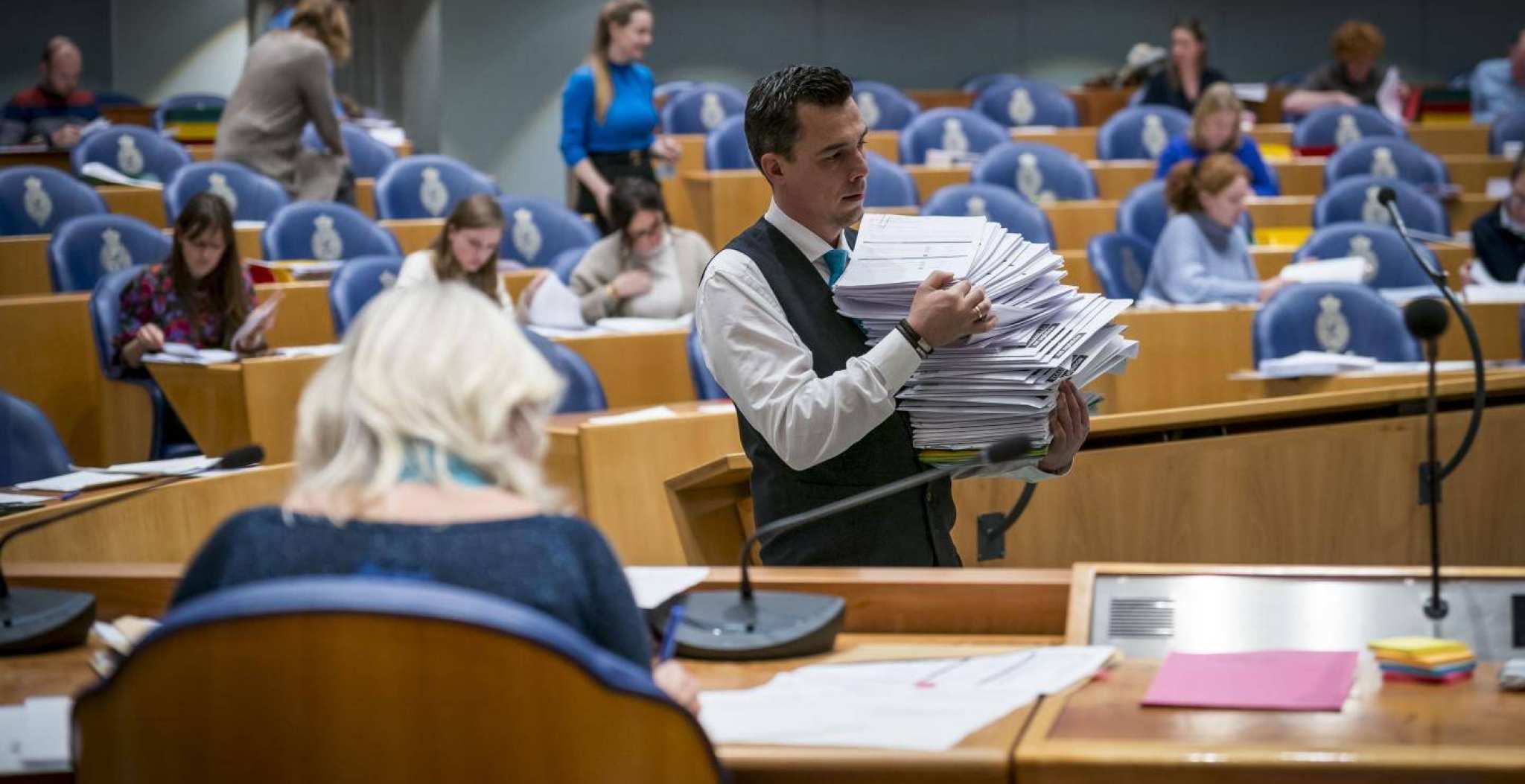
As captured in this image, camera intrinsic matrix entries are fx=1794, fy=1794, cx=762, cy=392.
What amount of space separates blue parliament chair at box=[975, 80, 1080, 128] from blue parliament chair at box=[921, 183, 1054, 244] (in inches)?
158

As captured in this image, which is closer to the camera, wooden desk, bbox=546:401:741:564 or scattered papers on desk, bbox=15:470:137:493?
scattered papers on desk, bbox=15:470:137:493

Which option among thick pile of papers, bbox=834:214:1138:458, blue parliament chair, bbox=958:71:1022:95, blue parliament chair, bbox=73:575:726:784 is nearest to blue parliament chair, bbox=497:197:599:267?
thick pile of papers, bbox=834:214:1138:458

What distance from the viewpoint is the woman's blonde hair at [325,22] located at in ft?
21.3

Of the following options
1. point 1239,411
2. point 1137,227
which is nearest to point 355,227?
point 1137,227

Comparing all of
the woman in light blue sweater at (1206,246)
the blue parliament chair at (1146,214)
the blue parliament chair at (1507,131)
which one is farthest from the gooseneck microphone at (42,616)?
the blue parliament chair at (1507,131)

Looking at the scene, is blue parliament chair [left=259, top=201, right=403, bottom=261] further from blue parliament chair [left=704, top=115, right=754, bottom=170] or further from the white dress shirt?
the white dress shirt

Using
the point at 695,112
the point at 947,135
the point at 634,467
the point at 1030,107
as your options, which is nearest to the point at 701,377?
the point at 634,467

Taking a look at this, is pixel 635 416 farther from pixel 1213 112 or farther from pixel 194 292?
pixel 1213 112

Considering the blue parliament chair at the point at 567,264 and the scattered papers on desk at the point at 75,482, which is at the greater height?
the blue parliament chair at the point at 567,264

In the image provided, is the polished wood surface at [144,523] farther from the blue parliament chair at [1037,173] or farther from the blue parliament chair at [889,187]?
the blue parliament chair at [1037,173]

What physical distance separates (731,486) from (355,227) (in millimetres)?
2938

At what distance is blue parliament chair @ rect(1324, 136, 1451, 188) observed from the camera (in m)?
7.99

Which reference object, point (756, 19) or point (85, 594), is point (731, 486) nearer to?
point (85, 594)

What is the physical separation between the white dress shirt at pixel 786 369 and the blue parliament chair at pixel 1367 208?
520 centimetres
